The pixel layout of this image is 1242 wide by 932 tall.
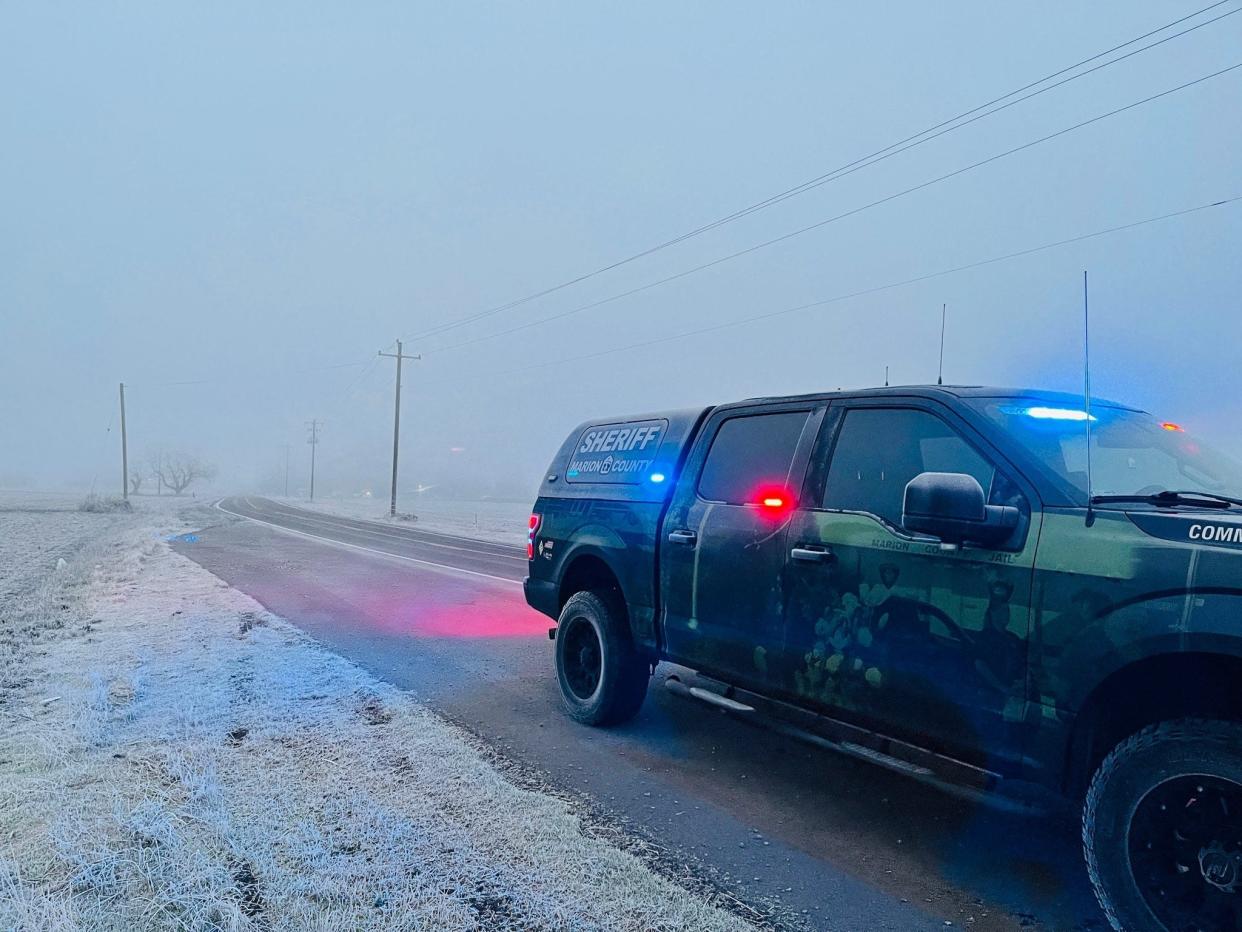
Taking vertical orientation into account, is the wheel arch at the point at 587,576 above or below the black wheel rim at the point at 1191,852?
above

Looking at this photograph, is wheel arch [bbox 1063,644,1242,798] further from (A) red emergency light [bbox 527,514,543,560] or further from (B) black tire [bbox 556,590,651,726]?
(A) red emergency light [bbox 527,514,543,560]

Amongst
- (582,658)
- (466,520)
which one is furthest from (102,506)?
(582,658)

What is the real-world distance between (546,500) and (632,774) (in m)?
2.56

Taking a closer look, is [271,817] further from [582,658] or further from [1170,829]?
[1170,829]

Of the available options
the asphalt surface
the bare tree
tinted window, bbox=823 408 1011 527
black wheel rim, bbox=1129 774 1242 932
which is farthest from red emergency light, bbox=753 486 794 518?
the bare tree

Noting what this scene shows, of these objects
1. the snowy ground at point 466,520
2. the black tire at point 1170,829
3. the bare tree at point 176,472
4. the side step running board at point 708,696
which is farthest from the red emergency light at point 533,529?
the bare tree at point 176,472

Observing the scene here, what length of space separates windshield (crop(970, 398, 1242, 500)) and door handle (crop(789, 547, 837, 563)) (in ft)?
3.19

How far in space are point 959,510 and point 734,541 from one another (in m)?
1.55

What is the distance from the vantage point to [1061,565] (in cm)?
293

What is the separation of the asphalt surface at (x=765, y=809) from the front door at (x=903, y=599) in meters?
0.66

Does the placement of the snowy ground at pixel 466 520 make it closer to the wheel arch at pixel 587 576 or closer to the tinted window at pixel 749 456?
the wheel arch at pixel 587 576

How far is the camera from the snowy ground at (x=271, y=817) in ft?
9.86

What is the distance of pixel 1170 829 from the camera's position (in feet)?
8.77

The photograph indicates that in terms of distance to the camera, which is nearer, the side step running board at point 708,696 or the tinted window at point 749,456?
the side step running board at point 708,696
